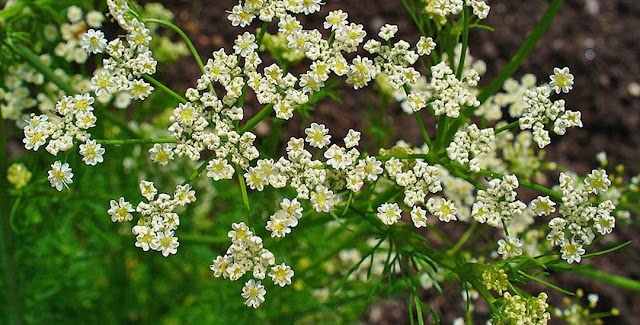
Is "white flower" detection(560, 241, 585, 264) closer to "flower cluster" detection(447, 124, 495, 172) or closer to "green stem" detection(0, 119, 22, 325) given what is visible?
"flower cluster" detection(447, 124, 495, 172)

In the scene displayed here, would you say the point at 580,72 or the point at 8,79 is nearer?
the point at 8,79

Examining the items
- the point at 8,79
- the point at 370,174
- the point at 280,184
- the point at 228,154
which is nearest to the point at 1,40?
the point at 8,79

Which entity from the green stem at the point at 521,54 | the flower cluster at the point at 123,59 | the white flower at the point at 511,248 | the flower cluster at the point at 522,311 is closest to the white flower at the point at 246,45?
the flower cluster at the point at 123,59

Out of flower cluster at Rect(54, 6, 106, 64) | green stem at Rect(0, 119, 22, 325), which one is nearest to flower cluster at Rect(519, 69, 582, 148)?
flower cluster at Rect(54, 6, 106, 64)

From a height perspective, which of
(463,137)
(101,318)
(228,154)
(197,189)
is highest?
(463,137)

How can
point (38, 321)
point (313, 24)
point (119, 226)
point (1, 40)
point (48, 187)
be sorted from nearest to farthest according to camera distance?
point (1, 40) < point (48, 187) < point (38, 321) < point (119, 226) < point (313, 24)

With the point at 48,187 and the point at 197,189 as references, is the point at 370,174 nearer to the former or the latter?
the point at 48,187
